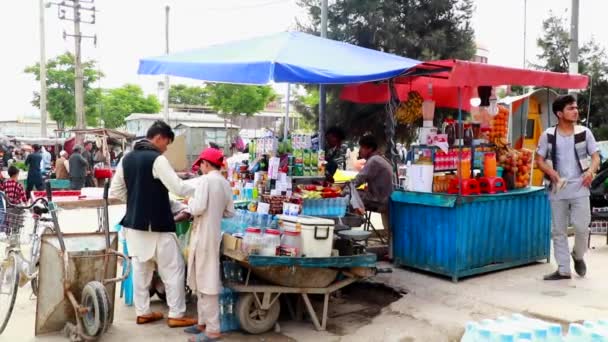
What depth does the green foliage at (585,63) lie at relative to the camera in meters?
15.7

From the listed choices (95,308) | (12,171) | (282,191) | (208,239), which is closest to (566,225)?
(282,191)

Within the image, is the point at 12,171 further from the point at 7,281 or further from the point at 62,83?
the point at 62,83

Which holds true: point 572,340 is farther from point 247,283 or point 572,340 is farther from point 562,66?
point 562,66

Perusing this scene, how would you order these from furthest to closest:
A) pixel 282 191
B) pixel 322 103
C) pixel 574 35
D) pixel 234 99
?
pixel 234 99, pixel 574 35, pixel 322 103, pixel 282 191

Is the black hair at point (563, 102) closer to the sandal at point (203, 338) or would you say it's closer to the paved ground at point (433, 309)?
the paved ground at point (433, 309)

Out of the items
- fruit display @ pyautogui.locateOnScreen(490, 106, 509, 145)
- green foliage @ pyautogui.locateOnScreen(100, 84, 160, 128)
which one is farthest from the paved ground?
green foliage @ pyautogui.locateOnScreen(100, 84, 160, 128)

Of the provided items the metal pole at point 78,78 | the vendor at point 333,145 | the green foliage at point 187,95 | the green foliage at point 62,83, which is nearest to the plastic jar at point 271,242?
the vendor at point 333,145

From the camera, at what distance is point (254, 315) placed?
499 cm

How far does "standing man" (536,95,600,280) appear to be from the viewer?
6211 mm

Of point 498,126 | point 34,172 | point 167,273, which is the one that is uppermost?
point 498,126

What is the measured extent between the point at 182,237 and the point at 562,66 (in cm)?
1378

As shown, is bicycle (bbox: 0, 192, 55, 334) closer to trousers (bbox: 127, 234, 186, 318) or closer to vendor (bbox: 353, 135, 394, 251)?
trousers (bbox: 127, 234, 186, 318)

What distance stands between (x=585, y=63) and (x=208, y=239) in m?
14.8

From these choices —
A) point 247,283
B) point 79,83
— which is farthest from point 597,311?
point 79,83
